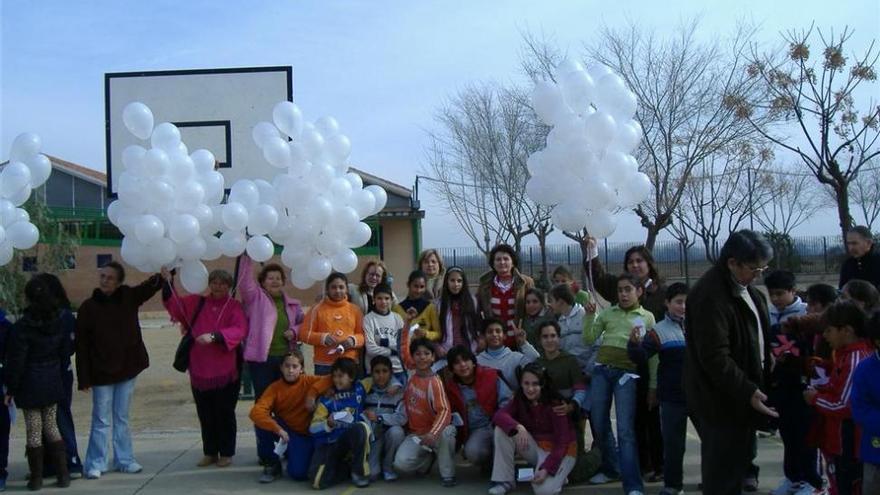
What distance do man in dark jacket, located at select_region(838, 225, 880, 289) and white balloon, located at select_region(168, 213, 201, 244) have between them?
16.7 feet

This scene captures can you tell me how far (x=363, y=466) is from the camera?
596cm

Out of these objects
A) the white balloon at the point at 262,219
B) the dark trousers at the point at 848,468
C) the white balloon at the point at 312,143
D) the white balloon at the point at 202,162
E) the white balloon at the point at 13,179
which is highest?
the white balloon at the point at 312,143

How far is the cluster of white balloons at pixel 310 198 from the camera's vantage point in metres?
6.50

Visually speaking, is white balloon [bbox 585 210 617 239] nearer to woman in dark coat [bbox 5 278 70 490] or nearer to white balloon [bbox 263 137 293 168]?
white balloon [bbox 263 137 293 168]

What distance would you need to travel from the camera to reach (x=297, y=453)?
6.19 m

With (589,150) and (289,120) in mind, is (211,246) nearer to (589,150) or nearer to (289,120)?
(289,120)

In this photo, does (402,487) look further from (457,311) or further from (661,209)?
(661,209)

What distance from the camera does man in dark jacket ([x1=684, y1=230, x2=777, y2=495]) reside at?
387 centimetres

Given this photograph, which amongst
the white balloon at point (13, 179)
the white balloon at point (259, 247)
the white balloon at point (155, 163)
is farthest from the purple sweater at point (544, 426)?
the white balloon at point (13, 179)

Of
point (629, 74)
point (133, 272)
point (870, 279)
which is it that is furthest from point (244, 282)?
point (133, 272)

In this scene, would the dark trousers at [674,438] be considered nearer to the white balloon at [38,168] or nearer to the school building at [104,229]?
the white balloon at [38,168]

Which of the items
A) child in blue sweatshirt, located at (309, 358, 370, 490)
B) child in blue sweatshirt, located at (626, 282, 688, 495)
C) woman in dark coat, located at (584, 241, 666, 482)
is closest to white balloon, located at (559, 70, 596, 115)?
woman in dark coat, located at (584, 241, 666, 482)

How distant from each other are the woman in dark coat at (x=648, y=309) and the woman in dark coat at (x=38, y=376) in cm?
389

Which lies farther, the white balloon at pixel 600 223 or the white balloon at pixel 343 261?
the white balloon at pixel 343 261
